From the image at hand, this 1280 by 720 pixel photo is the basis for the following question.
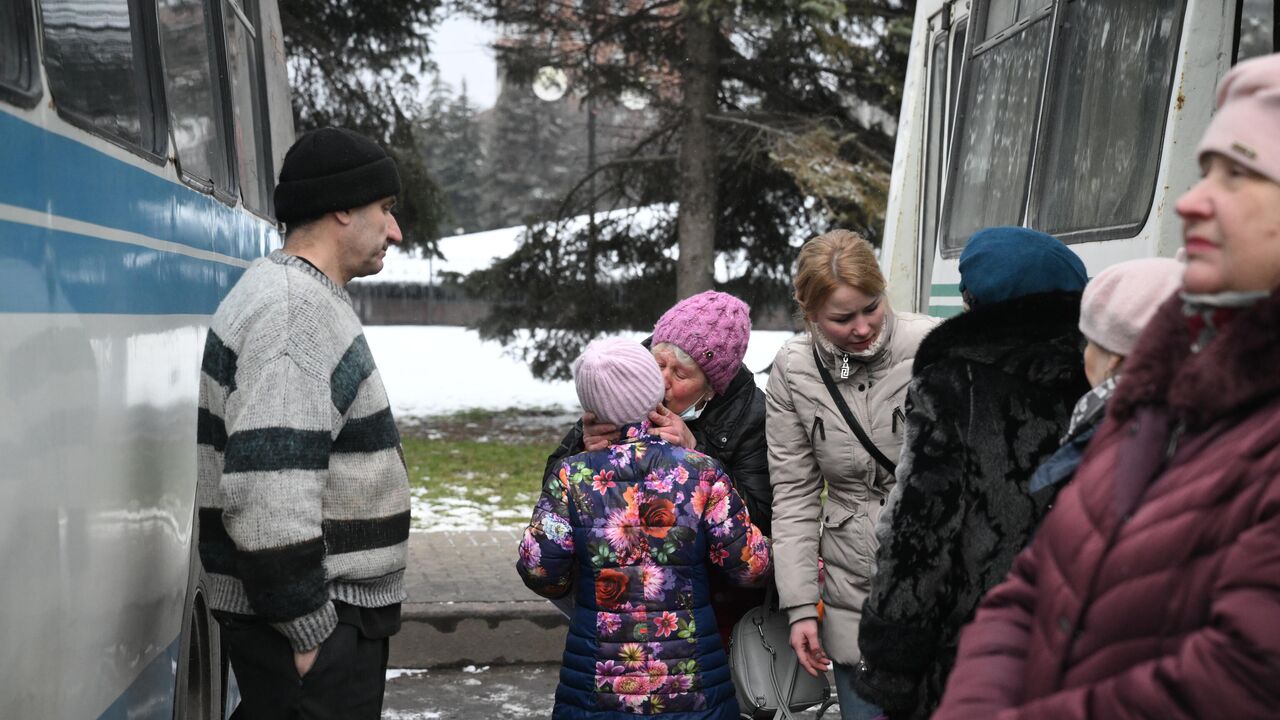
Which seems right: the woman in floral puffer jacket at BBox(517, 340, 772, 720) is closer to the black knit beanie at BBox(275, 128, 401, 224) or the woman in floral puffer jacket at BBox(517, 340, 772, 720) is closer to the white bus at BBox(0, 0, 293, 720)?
the black knit beanie at BBox(275, 128, 401, 224)

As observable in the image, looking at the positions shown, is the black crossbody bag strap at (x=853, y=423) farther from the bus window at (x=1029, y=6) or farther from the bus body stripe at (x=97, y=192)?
the bus window at (x=1029, y=6)

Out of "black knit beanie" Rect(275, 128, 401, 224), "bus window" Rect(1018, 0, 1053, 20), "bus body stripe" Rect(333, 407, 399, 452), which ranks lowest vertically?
"bus body stripe" Rect(333, 407, 399, 452)

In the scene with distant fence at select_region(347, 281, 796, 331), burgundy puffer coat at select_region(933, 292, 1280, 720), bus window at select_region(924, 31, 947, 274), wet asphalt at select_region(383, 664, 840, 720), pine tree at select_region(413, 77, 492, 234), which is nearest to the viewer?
burgundy puffer coat at select_region(933, 292, 1280, 720)

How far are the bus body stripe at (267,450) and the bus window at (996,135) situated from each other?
340 cm

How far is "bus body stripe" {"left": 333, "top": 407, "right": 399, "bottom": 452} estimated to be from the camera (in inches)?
118

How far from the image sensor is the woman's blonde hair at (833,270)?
349 centimetres

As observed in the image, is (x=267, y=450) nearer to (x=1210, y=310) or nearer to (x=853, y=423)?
(x=853, y=423)

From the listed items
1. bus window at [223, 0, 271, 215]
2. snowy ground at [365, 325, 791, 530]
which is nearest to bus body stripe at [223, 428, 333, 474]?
bus window at [223, 0, 271, 215]

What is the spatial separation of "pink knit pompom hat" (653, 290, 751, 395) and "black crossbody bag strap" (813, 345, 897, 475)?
37 centimetres

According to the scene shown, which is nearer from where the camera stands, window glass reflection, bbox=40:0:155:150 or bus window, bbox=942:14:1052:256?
window glass reflection, bbox=40:0:155:150

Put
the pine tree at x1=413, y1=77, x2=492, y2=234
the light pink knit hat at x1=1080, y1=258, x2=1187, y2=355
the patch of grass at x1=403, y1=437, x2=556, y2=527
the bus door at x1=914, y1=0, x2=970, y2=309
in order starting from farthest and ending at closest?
the pine tree at x1=413, y1=77, x2=492, y2=234 → the patch of grass at x1=403, y1=437, x2=556, y2=527 → the bus door at x1=914, y1=0, x2=970, y2=309 → the light pink knit hat at x1=1080, y1=258, x2=1187, y2=355

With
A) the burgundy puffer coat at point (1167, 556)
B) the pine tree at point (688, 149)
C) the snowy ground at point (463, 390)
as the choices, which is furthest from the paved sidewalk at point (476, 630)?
the pine tree at point (688, 149)

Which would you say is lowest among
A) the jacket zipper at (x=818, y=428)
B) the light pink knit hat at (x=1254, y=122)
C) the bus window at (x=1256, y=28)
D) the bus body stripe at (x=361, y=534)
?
the bus body stripe at (x=361, y=534)

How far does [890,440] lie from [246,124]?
11.3 feet
